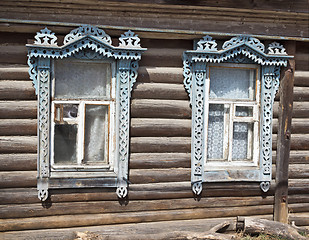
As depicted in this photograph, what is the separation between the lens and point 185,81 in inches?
196

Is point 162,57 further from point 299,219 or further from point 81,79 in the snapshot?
point 299,219

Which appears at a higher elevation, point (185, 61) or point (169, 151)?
point (185, 61)

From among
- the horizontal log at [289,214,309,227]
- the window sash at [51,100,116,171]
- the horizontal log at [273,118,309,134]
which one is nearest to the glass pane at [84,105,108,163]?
the window sash at [51,100,116,171]

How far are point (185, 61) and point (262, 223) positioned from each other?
7.78ft

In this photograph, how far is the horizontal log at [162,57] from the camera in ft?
16.1

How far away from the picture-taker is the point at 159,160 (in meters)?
5.01

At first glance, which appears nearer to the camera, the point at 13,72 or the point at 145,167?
the point at 13,72

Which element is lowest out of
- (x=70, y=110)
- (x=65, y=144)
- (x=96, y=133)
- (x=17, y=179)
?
(x=17, y=179)

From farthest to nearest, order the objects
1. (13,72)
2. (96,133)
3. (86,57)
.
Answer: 1. (96,133)
2. (86,57)
3. (13,72)

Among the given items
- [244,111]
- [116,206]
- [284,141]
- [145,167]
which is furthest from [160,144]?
[284,141]

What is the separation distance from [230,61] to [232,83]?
30 centimetres

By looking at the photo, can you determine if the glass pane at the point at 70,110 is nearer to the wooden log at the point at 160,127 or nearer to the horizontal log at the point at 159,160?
the wooden log at the point at 160,127

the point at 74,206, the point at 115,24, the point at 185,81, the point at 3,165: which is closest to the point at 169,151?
Answer: the point at 185,81

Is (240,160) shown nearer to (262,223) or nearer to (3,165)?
(262,223)
